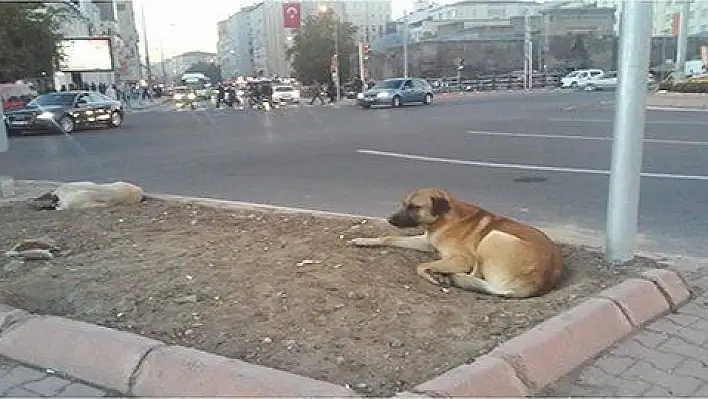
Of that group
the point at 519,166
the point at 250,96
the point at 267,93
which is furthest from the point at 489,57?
the point at 519,166

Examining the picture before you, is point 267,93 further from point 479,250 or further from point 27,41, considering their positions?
point 479,250

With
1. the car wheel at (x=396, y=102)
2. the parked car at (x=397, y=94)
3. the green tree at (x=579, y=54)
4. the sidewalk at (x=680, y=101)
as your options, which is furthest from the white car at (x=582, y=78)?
the sidewalk at (x=680, y=101)

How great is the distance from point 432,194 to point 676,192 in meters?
5.13

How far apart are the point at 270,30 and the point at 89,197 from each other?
127 metres

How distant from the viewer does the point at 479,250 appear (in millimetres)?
4414

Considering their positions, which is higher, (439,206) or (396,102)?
(439,206)

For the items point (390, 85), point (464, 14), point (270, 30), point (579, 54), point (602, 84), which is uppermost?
point (464, 14)

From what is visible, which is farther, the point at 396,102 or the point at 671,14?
the point at 671,14

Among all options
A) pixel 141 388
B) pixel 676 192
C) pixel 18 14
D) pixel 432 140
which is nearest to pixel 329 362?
pixel 141 388

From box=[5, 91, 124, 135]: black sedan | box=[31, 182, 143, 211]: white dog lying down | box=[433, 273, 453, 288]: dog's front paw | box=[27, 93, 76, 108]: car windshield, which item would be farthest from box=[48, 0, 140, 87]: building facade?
box=[433, 273, 453, 288]: dog's front paw

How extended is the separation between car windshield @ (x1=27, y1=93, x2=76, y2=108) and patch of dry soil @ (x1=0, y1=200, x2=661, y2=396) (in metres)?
19.9

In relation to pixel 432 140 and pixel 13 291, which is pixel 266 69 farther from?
pixel 13 291

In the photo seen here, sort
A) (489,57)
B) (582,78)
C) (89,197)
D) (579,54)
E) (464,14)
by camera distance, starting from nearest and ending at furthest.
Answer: (89,197) → (582,78) → (489,57) → (579,54) → (464,14)

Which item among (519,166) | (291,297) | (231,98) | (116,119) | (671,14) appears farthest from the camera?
(231,98)
